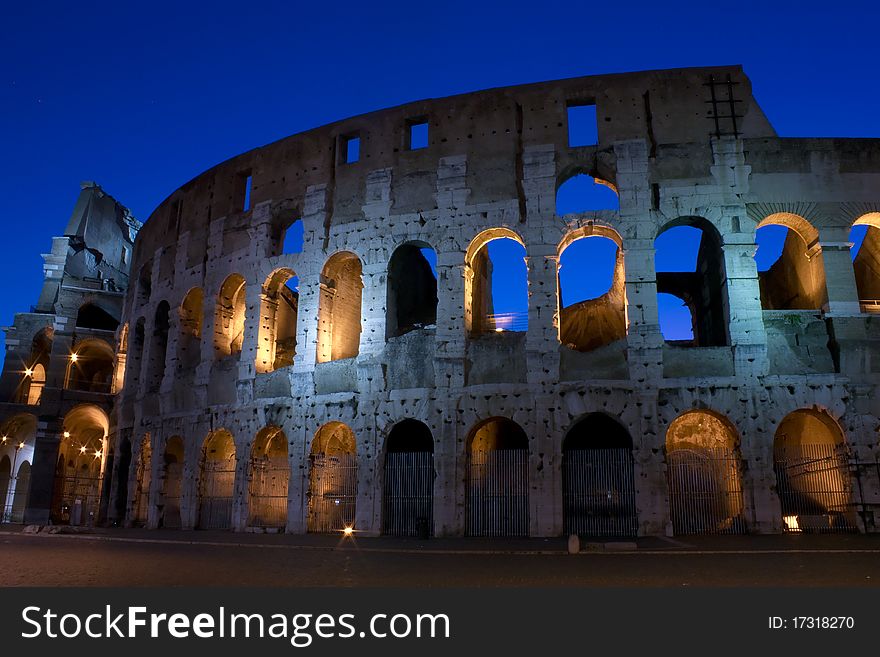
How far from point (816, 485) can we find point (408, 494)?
357 inches

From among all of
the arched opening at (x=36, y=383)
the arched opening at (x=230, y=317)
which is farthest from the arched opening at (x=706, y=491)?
the arched opening at (x=36, y=383)

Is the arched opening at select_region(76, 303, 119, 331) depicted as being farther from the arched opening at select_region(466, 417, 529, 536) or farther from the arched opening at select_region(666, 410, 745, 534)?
the arched opening at select_region(666, 410, 745, 534)

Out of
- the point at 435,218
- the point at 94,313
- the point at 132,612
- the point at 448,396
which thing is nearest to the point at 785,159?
the point at 435,218

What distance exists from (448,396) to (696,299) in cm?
874

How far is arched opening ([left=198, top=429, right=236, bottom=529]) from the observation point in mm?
19219

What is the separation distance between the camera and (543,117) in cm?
1742

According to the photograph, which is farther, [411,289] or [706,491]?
[411,289]

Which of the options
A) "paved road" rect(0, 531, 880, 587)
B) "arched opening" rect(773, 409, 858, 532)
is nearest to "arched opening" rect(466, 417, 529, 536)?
"paved road" rect(0, 531, 880, 587)

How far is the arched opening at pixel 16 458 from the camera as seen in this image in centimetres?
2859

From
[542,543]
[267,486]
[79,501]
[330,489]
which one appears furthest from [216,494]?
[542,543]

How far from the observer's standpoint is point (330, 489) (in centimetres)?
1747

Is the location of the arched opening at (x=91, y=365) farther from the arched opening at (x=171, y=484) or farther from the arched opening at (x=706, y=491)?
the arched opening at (x=706, y=491)

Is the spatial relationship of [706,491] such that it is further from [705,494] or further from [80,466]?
[80,466]

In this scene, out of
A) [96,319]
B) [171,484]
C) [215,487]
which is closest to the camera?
[215,487]
